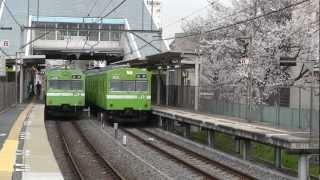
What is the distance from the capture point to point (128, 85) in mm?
33062

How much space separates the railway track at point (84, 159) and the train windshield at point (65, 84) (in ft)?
22.6

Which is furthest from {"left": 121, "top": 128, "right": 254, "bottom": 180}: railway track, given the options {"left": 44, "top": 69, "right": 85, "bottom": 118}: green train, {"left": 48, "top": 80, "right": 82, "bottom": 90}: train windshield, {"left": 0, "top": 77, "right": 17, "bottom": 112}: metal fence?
{"left": 0, "top": 77, "right": 17, "bottom": 112}: metal fence

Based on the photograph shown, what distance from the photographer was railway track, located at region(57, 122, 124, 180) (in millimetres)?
15641

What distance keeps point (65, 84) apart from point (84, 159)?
17336 millimetres

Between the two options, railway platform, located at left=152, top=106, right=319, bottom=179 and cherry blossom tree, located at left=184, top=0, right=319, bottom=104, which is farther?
cherry blossom tree, located at left=184, top=0, right=319, bottom=104

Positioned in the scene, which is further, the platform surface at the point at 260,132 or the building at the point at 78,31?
the building at the point at 78,31

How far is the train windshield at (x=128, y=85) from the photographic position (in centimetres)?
3291

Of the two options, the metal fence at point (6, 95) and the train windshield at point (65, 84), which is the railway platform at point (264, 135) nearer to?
the train windshield at point (65, 84)

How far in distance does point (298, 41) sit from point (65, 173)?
61.4 ft

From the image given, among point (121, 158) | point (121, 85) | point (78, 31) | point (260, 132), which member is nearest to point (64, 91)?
point (121, 85)

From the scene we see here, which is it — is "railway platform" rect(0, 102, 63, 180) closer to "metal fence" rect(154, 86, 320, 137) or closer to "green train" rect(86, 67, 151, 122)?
"green train" rect(86, 67, 151, 122)

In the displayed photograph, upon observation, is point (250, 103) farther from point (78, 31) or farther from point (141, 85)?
point (78, 31)

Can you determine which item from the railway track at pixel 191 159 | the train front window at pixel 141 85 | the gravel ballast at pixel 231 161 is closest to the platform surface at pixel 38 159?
the railway track at pixel 191 159

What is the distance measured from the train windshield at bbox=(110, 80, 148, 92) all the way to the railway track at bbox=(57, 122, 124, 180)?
169 inches
